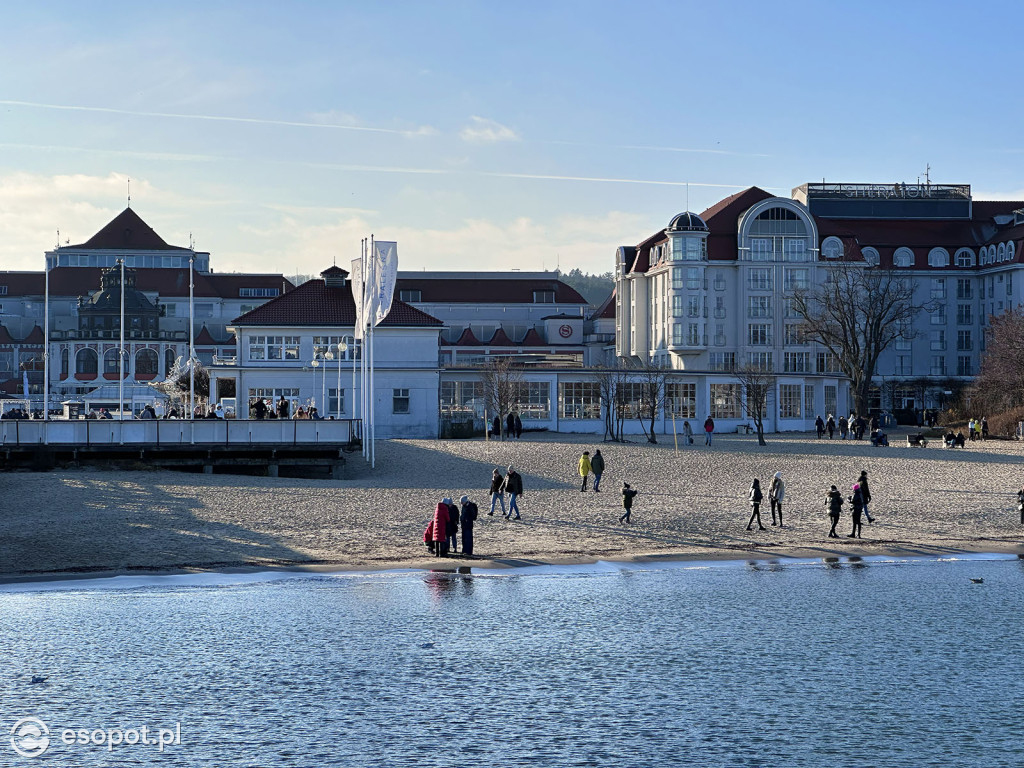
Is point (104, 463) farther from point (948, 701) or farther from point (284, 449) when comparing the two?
point (948, 701)

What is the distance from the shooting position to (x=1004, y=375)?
242ft

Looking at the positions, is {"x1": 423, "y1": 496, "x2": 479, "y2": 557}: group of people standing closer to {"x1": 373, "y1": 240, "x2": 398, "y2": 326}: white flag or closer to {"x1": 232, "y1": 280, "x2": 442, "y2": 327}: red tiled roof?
{"x1": 373, "y1": 240, "x2": 398, "y2": 326}: white flag

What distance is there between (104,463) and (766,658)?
1356 inches

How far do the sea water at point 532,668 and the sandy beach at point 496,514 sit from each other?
2374mm

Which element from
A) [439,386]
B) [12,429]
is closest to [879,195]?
[439,386]

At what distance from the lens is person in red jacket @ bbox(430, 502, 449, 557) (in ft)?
103

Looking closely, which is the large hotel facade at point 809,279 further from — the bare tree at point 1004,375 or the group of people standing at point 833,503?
the group of people standing at point 833,503

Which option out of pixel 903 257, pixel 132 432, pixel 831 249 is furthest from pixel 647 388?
pixel 903 257

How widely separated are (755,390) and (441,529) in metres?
37.9

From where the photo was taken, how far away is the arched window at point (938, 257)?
107875 mm

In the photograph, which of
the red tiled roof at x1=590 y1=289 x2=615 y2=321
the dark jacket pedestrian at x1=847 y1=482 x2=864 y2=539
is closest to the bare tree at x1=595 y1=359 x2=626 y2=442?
the dark jacket pedestrian at x1=847 y1=482 x2=864 y2=539

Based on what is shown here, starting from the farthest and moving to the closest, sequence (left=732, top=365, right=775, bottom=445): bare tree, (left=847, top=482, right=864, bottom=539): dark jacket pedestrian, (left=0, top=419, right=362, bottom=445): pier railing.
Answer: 1. (left=732, top=365, right=775, bottom=445): bare tree
2. (left=0, top=419, right=362, bottom=445): pier railing
3. (left=847, top=482, right=864, bottom=539): dark jacket pedestrian

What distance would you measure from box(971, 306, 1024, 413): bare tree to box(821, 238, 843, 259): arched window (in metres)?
17.7

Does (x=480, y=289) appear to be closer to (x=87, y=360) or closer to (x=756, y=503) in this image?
(x=87, y=360)
